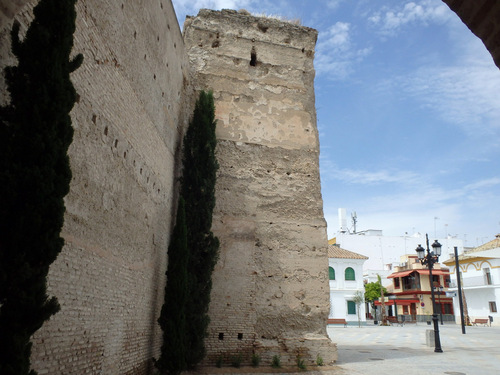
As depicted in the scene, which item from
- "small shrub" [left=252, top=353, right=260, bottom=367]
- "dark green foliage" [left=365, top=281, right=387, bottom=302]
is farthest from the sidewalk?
"dark green foliage" [left=365, top=281, right=387, bottom=302]

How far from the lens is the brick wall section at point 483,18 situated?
2.12 metres

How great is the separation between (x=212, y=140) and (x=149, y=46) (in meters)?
2.89

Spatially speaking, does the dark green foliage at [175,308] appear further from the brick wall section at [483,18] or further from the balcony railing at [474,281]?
the balcony railing at [474,281]

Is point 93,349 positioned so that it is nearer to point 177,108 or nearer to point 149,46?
point 149,46

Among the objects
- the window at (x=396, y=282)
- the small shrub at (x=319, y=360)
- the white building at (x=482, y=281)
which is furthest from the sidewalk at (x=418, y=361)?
the window at (x=396, y=282)

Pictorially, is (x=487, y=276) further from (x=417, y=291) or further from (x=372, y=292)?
(x=372, y=292)

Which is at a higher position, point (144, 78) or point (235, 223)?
point (144, 78)

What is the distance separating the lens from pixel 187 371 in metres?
8.38

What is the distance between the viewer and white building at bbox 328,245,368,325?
1247 inches

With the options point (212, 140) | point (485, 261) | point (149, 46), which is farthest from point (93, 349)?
point (485, 261)

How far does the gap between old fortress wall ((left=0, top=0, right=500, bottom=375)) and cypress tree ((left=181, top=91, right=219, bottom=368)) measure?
391mm

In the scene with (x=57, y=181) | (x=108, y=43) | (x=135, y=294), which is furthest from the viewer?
(x=135, y=294)

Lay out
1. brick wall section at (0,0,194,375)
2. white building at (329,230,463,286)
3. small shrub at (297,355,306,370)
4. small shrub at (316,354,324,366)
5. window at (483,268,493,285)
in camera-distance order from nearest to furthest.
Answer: brick wall section at (0,0,194,375) → small shrub at (297,355,306,370) → small shrub at (316,354,324,366) → window at (483,268,493,285) → white building at (329,230,463,286)

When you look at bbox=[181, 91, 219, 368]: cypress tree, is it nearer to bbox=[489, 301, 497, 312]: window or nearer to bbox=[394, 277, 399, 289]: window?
bbox=[489, 301, 497, 312]: window
